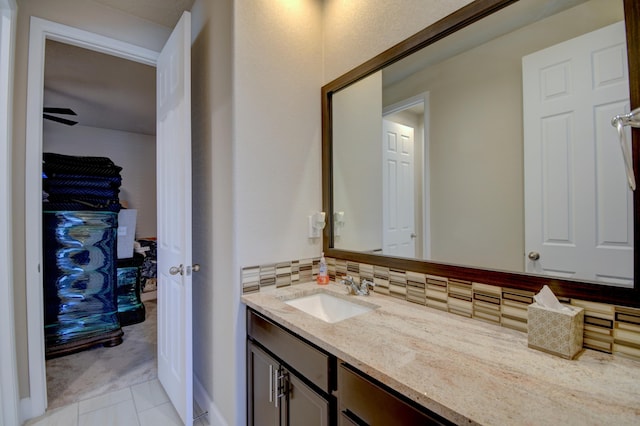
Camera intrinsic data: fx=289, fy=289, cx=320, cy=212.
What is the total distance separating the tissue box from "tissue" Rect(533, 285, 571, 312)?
0.6 inches

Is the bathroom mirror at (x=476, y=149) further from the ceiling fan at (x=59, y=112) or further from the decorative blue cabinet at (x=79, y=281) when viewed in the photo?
the ceiling fan at (x=59, y=112)

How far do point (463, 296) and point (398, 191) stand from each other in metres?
0.63

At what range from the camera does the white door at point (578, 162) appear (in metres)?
0.85

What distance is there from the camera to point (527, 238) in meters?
1.05

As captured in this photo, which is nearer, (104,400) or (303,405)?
(303,405)

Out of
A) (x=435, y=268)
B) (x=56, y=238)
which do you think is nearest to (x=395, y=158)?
(x=435, y=268)

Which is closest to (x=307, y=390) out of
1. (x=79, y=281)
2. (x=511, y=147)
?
(x=511, y=147)

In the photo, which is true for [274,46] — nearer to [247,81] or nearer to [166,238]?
[247,81]

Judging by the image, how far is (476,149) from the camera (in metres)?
1.24

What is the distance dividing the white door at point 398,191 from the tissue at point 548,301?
1.82ft

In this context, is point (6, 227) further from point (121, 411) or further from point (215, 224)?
point (121, 411)

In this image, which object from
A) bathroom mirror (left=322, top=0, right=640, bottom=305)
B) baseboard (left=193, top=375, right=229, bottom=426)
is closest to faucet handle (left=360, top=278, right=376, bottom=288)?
bathroom mirror (left=322, top=0, right=640, bottom=305)

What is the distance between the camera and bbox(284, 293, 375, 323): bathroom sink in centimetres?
142

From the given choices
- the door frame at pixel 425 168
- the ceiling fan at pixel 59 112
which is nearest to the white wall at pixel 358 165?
the door frame at pixel 425 168
